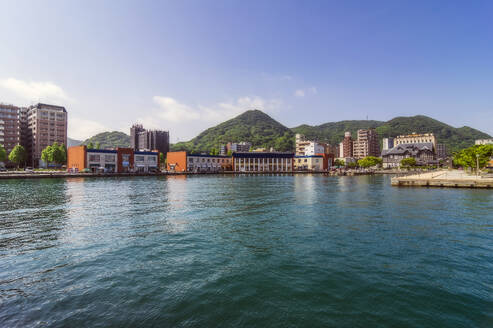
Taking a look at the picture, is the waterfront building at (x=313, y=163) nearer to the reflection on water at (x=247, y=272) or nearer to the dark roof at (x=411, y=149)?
the dark roof at (x=411, y=149)

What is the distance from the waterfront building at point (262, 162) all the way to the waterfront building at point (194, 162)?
848 centimetres

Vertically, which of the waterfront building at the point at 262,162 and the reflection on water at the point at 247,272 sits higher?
the waterfront building at the point at 262,162

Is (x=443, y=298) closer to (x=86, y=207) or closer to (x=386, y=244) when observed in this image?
(x=386, y=244)

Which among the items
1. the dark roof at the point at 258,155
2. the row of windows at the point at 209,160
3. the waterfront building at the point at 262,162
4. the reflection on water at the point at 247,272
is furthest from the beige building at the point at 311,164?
the reflection on water at the point at 247,272

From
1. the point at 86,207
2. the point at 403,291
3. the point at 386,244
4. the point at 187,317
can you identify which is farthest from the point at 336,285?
the point at 86,207

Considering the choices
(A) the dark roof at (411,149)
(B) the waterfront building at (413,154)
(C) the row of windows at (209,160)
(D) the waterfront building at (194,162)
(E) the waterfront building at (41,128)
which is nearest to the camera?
(D) the waterfront building at (194,162)

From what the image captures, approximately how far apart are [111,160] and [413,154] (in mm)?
169735

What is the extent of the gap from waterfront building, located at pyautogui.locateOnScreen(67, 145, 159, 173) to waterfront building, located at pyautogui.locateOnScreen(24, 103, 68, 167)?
48510 mm

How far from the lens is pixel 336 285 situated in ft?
31.8

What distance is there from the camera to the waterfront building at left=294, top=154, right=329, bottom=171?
503 ft

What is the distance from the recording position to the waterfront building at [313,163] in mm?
153250

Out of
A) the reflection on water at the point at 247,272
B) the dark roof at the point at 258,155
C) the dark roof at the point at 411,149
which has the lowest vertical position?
the reflection on water at the point at 247,272

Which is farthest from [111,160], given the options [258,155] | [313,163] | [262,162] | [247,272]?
[247,272]

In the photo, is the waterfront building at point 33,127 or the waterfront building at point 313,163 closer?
the waterfront building at point 33,127
